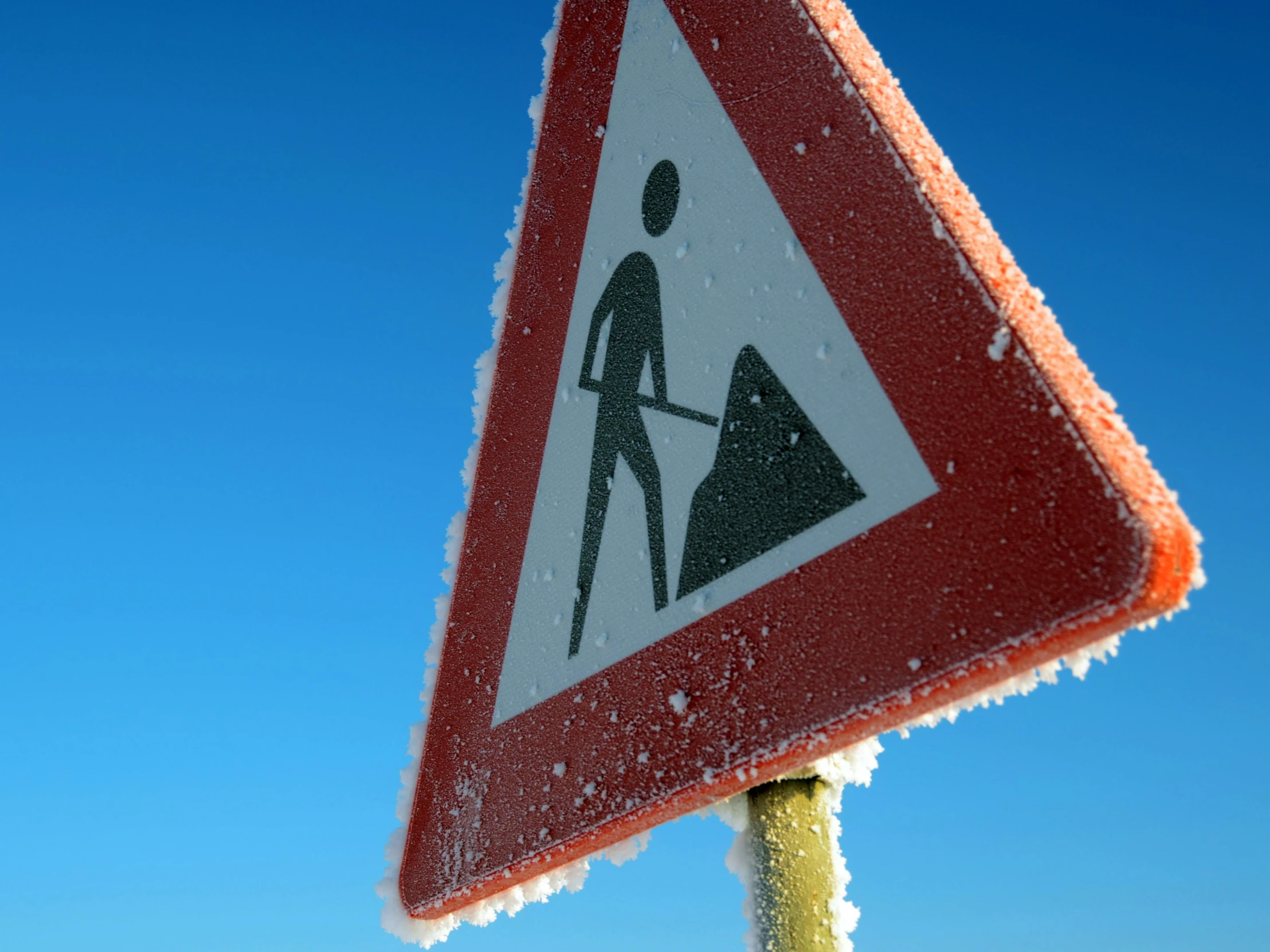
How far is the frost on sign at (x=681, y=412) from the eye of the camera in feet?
2.14

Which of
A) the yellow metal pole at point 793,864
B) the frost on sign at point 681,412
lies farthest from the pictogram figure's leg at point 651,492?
the yellow metal pole at point 793,864

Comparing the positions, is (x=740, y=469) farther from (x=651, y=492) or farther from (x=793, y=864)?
(x=793, y=864)

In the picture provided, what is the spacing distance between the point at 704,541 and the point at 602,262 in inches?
13.0

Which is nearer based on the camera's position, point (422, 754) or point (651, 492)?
point (651, 492)

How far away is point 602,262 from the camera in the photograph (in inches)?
36.3

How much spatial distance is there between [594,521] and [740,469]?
0.18m

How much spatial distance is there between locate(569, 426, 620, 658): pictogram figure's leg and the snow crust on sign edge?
19cm

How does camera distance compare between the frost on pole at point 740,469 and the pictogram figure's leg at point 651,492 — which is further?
the pictogram figure's leg at point 651,492

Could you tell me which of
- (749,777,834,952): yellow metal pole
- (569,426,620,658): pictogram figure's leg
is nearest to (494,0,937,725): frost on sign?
(569,426,620,658): pictogram figure's leg

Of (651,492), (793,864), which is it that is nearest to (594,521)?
(651,492)

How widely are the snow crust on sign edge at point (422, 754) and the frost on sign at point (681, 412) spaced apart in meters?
0.14

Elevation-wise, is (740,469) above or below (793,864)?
above

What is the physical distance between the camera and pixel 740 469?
27.8 inches

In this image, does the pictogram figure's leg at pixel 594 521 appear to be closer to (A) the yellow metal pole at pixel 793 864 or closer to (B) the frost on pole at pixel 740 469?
(B) the frost on pole at pixel 740 469
